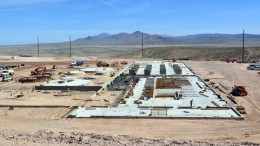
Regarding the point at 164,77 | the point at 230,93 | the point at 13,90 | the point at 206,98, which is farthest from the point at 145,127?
the point at 164,77

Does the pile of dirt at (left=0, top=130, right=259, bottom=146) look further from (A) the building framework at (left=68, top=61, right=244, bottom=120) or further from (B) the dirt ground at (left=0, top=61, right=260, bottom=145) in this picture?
(A) the building framework at (left=68, top=61, right=244, bottom=120)

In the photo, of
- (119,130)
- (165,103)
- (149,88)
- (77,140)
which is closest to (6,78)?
(149,88)

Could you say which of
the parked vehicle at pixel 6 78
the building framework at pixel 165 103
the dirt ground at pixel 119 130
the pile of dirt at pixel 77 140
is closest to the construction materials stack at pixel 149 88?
the building framework at pixel 165 103

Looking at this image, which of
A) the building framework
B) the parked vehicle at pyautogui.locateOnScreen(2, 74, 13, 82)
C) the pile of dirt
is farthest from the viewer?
the parked vehicle at pyautogui.locateOnScreen(2, 74, 13, 82)

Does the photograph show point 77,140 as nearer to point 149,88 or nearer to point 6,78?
point 149,88

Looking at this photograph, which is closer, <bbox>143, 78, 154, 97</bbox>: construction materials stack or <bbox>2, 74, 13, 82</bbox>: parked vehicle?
<bbox>143, 78, 154, 97</bbox>: construction materials stack

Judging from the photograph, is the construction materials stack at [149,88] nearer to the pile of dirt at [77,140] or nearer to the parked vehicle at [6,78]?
the pile of dirt at [77,140]

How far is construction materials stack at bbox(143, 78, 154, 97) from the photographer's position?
29.1m

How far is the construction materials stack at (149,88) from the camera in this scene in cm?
2913

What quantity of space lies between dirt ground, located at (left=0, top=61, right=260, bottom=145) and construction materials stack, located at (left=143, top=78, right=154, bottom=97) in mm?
7306

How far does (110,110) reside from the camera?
76.5 ft

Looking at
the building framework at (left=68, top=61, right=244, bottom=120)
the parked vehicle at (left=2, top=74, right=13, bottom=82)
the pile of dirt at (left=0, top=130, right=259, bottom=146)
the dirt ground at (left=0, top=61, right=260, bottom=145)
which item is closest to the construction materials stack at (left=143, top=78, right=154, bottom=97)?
the building framework at (left=68, top=61, right=244, bottom=120)

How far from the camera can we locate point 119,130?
62.3ft

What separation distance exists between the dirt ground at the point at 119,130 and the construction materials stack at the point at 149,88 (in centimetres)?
731
